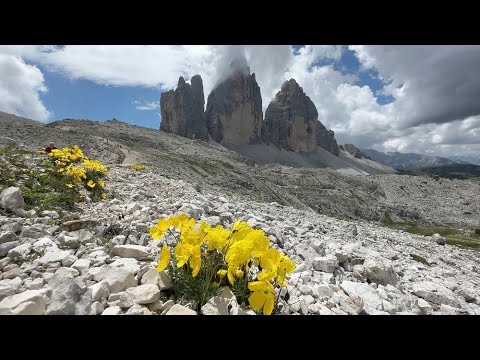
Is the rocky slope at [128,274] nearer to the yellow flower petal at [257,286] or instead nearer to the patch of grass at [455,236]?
the yellow flower petal at [257,286]

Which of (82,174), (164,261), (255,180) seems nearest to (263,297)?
(164,261)

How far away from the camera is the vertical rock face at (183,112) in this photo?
182 m

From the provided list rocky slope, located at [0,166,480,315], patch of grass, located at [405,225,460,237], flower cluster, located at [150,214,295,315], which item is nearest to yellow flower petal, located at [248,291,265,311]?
flower cluster, located at [150,214,295,315]

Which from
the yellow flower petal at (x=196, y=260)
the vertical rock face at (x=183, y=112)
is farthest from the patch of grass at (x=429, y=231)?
the vertical rock face at (x=183, y=112)

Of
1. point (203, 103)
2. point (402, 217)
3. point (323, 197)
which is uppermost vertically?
point (203, 103)

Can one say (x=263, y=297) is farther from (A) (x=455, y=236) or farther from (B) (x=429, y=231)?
(A) (x=455, y=236)

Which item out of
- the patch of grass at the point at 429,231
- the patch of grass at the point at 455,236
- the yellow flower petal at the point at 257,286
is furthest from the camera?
the patch of grass at the point at 429,231

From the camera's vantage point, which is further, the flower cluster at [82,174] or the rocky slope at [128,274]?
the flower cluster at [82,174]
